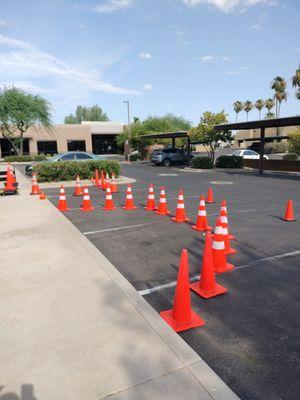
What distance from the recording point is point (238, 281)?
174 inches

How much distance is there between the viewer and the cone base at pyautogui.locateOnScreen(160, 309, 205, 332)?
3.34 meters

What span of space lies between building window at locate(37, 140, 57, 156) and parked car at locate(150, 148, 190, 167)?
25.3 m

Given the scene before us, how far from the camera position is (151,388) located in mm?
2455

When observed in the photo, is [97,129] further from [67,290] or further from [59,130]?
[67,290]

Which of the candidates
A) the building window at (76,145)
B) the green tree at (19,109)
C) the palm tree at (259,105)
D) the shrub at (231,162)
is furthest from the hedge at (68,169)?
the palm tree at (259,105)

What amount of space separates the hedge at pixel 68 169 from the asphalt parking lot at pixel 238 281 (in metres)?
7.46

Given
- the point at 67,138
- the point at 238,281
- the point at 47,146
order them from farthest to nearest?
1. the point at 67,138
2. the point at 47,146
3. the point at 238,281

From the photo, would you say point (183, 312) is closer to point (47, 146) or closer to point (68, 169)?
point (68, 169)

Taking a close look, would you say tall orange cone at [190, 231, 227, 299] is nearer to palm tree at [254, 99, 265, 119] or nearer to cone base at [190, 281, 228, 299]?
cone base at [190, 281, 228, 299]

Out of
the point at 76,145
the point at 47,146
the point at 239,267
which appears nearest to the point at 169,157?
the point at 239,267

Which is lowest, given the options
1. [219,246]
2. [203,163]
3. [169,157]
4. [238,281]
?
[238,281]

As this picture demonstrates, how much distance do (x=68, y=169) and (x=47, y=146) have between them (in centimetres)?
3538

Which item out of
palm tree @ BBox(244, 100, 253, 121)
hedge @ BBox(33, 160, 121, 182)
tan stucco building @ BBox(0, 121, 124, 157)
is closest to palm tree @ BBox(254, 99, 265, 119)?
palm tree @ BBox(244, 100, 253, 121)

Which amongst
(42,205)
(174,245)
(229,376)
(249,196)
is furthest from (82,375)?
(249,196)
